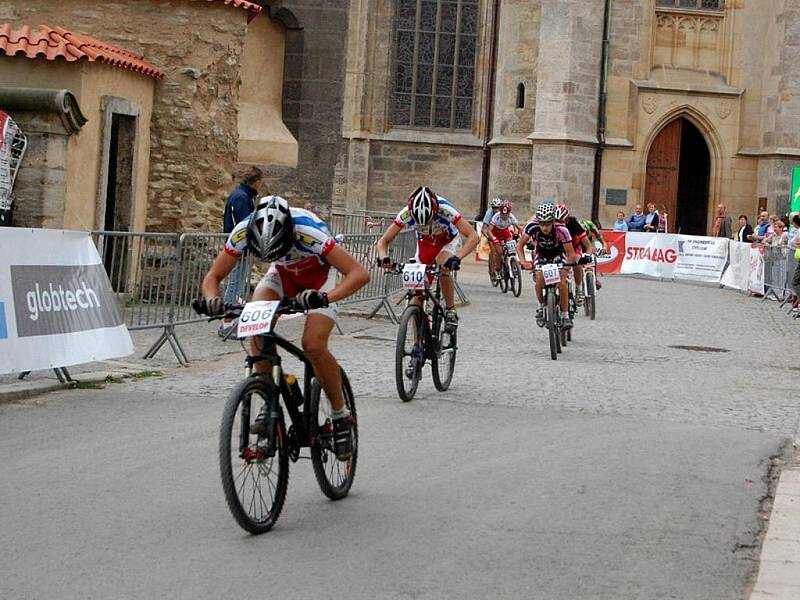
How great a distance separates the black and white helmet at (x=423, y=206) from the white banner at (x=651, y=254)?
24236 mm

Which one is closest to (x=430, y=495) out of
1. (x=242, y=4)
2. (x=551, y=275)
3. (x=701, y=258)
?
(x=551, y=275)

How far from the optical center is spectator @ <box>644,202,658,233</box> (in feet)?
132

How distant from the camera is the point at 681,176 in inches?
1789

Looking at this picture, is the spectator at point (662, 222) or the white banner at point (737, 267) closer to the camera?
the white banner at point (737, 267)

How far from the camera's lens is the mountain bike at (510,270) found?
1086 inches

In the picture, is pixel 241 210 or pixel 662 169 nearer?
pixel 241 210

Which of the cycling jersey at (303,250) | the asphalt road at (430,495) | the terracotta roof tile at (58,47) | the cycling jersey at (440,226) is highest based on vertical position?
the terracotta roof tile at (58,47)

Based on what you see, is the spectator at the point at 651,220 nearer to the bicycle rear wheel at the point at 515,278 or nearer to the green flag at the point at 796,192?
the green flag at the point at 796,192

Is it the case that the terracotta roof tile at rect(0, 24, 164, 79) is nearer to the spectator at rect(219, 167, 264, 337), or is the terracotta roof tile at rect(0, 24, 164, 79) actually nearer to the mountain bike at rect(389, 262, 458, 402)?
the spectator at rect(219, 167, 264, 337)

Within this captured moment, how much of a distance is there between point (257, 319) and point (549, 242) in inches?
416

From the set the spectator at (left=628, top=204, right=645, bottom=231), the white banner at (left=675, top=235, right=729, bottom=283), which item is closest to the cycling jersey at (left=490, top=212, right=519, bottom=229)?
the white banner at (left=675, top=235, right=729, bottom=283)

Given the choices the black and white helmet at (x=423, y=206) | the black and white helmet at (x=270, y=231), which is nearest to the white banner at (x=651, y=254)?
the black and white helmet at (x=423, y=206)

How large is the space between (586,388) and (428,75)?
32.8 meters

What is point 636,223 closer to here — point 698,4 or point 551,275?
point 698,4
